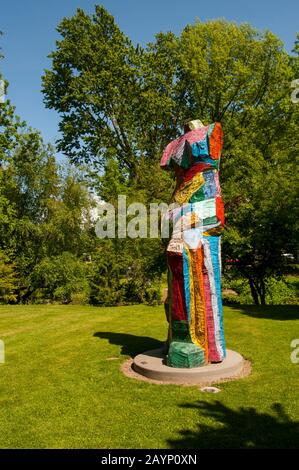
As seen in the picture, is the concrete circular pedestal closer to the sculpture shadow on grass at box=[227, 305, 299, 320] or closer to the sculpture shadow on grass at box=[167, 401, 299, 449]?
the sculpture shadow on grass at box=[167, 401, 299, 449]

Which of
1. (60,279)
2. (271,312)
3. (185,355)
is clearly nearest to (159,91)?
(60,279)

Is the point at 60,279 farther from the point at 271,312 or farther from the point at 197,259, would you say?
the point at 197,259

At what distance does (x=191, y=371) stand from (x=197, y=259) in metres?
1.96

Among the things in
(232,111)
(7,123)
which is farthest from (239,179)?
(7,123)

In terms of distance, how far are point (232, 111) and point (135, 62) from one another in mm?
6426

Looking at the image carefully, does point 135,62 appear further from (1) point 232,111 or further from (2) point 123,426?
(2) point 123,426

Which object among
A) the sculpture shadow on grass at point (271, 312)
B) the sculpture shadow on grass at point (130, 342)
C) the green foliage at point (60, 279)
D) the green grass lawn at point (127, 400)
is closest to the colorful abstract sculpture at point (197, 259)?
the green grass lawn at point (127, 400)

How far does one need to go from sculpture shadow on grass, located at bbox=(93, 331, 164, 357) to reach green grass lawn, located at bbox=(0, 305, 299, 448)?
0.08 ft

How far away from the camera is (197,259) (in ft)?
25.6

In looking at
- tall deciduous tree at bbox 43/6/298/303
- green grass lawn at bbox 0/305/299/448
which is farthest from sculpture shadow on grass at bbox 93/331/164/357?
tall deciduous tree at bbox 43/6/298/303

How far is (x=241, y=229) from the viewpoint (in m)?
17.5

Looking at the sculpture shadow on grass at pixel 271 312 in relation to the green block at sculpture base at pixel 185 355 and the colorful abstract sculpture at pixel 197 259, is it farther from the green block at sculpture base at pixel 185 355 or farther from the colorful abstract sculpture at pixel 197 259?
the green block at sculpture base at pixel 185 355

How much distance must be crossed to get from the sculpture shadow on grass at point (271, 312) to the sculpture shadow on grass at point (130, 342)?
4488 mm

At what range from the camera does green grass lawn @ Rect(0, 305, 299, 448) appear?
206 inches
